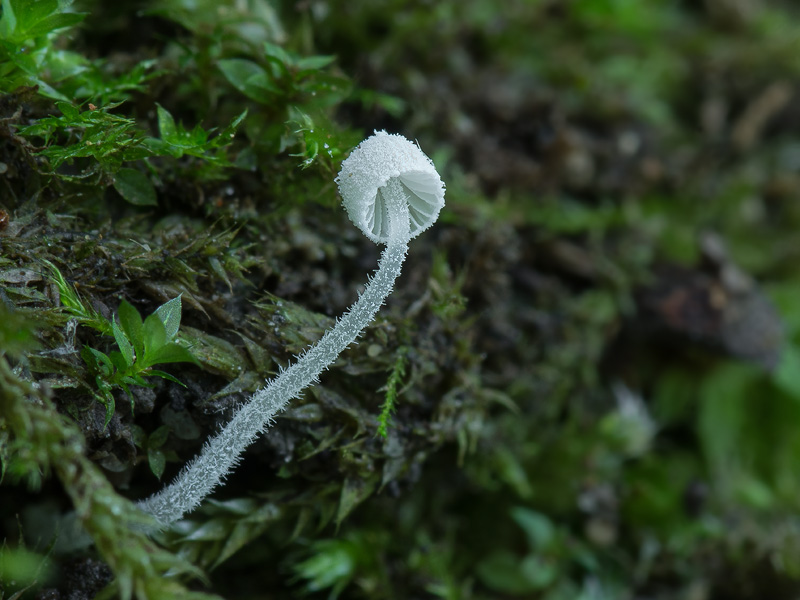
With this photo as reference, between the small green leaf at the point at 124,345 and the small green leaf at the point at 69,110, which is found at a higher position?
the small green leaf at the point at 69,110

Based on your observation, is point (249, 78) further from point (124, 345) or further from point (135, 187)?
point (124, 345)

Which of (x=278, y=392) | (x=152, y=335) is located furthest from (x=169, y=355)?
(x=278, y=392)

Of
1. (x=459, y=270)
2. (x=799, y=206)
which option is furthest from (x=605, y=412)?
(x=799, y=206)

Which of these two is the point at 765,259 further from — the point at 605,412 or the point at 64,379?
the point at 64,379

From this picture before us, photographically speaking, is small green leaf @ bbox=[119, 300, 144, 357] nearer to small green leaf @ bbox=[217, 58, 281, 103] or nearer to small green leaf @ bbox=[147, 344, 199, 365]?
small green leaf @ bbox=[147, 344, 199, 365]

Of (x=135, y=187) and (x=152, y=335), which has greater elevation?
(x=135, y=187)

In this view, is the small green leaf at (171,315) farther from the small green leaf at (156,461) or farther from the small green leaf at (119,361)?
the small green leaf at (156,461)

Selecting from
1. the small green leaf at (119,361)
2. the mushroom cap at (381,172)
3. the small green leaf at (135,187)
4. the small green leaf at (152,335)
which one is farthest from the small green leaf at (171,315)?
the mushroom cap at (381,172)
